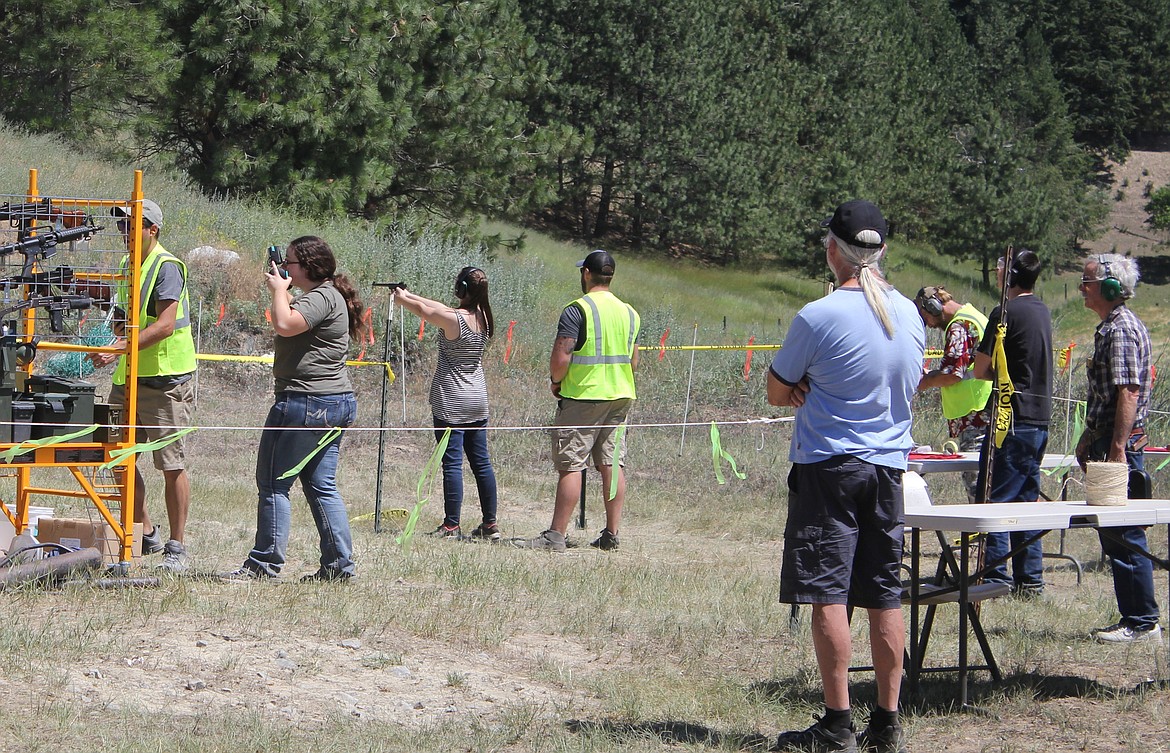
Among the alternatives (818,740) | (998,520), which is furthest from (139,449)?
(998,520)

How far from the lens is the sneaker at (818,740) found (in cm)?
417

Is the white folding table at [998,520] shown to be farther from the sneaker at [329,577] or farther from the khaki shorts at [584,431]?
the khaki shorts at [584,431]

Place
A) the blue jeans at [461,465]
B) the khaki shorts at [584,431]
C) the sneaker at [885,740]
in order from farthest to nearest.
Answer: the blue jeans at [461,465] → the khaki shorts at [584,431] → the sneaker at [885,740]

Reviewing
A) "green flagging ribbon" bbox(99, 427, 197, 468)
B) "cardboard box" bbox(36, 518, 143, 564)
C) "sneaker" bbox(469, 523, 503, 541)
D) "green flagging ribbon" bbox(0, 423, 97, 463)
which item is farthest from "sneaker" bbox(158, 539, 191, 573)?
"sneaker" bbox(469, 523, 503, 541)

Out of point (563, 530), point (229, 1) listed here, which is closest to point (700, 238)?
point (229, 1)

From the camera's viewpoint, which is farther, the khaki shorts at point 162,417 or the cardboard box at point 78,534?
the khaki shorts at point 162,417

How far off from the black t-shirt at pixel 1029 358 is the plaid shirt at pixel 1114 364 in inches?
23.6

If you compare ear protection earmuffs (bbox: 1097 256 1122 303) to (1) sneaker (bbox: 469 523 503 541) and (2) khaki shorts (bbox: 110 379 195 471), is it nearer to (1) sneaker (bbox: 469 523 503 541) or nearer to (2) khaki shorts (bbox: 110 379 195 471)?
(1) sneaker (bbox: 469 523 503 541)

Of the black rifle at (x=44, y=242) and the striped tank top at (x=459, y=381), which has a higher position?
the black rifle at (x=44, y=242)

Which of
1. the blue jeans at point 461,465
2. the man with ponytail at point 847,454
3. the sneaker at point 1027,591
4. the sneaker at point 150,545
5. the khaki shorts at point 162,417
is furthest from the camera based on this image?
the blue jeans at point 461,465

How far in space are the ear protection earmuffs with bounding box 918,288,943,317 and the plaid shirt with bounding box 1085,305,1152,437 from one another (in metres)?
1.86

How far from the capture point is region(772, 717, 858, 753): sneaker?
4.17 meters

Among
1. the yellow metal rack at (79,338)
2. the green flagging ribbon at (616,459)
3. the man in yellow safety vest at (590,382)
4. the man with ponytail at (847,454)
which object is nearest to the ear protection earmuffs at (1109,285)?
the man with ponytail at (847,454)

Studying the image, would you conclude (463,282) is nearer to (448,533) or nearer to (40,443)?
(448,533)
